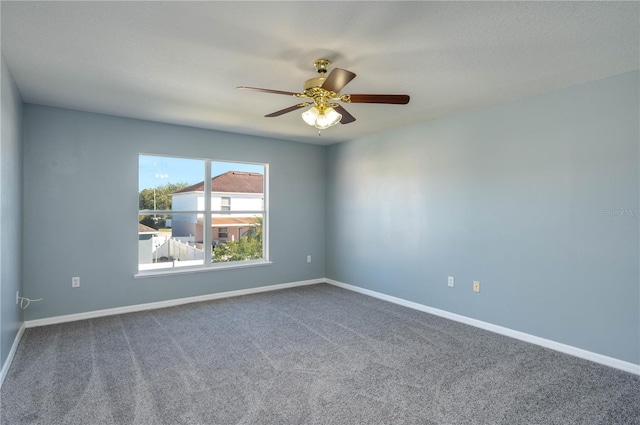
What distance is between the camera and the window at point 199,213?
4.46 meters

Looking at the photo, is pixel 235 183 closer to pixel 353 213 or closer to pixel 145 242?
pixel 145 242

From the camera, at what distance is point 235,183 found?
17.1 feet

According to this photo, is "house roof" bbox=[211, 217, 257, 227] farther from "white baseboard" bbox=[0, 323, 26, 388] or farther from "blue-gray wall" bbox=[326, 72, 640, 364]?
"white baseboard" bbox=[0, 323, 26, 388]

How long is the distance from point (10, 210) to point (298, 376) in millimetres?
2794

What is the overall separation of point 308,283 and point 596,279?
3882 mm

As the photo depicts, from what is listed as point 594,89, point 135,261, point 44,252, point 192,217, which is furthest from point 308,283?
point 594,89

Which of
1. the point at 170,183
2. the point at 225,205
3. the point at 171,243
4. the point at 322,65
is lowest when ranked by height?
the point at 171,243

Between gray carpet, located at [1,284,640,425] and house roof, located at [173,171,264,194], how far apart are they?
6.10 ft

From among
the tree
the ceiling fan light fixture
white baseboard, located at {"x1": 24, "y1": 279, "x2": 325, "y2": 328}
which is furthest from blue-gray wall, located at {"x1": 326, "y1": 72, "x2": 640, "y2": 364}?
the tree

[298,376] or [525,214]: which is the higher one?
[525,214]

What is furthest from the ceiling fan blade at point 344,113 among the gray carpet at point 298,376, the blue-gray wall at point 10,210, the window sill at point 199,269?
the window sill at point 199,269

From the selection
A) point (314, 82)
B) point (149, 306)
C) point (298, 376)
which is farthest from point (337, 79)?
point (149, 306)

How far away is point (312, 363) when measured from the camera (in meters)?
2.84

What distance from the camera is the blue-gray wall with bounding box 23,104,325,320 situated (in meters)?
3.72
